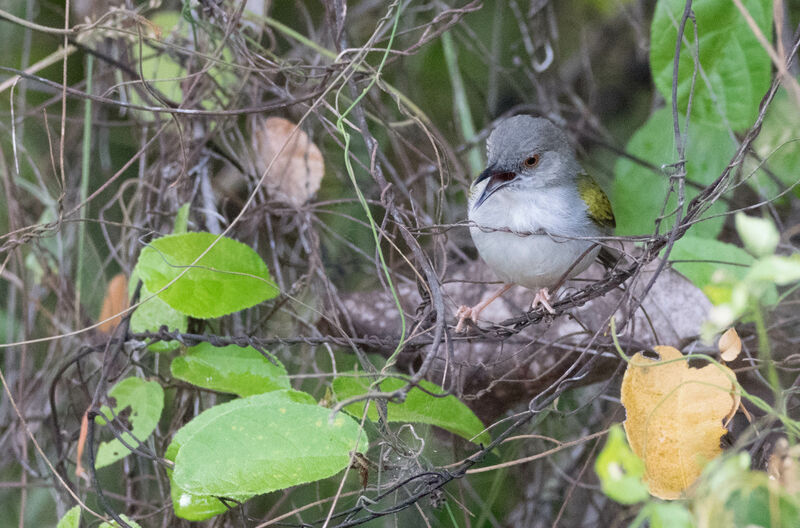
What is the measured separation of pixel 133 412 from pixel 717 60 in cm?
249

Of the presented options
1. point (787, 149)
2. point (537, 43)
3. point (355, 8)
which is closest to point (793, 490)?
point (787, 149)

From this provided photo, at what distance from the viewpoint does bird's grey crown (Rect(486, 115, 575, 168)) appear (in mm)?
2844

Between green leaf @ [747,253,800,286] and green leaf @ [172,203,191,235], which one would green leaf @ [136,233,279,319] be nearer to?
green leaf @ [172,203,191,235]

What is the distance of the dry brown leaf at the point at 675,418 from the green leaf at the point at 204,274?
124cm

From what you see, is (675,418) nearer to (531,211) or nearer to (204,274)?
(531,211)

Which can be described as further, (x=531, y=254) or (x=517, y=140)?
(x=517, y=140)

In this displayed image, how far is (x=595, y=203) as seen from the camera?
2971 millimetres

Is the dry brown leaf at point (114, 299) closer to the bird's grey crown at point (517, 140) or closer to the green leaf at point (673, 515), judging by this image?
the bird's grey crown at point (517, 140)

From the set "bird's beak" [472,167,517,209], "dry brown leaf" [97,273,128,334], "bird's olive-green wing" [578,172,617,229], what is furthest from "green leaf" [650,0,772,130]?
"dry brown leaf" [97,273,128,334]

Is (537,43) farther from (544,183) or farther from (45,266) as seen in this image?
(45,266)

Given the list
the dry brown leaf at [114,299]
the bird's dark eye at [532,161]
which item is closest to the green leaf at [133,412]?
Answer: the dry brown leaf at [114,299]

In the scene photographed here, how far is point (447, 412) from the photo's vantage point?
2457mm

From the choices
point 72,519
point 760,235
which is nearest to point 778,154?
point 760,235

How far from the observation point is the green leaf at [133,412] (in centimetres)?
261
